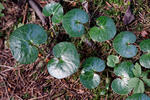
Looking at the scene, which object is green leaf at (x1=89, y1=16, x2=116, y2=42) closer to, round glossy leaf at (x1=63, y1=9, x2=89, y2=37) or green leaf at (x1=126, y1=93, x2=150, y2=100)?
round glossy leaf at (x1=63, y1=9, x2=89, y2=37)

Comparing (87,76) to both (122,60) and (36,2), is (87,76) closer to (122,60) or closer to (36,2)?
(122,60)

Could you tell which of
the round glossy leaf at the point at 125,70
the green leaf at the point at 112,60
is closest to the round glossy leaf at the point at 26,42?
the green leaf at the point at 112,60

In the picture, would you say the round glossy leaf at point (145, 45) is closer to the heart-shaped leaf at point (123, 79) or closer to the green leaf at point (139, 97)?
the heart-shaped leaf at point (123, 79)

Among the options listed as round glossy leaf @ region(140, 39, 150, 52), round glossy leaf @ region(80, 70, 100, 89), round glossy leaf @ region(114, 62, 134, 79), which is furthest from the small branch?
round glossy leaf @ region(140, 39, 150, 52)

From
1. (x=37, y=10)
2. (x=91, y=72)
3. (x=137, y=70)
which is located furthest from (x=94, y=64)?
(x=37, y=10)

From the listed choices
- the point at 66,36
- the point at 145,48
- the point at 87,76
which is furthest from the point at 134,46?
the point at 66,36
